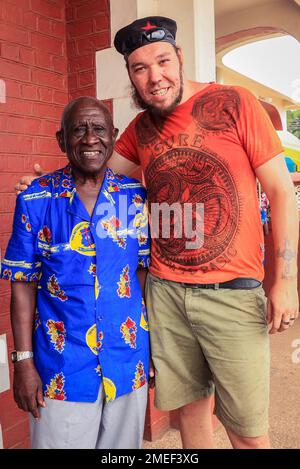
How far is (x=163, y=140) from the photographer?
1.79 metres

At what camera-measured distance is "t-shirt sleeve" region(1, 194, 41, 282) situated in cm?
155

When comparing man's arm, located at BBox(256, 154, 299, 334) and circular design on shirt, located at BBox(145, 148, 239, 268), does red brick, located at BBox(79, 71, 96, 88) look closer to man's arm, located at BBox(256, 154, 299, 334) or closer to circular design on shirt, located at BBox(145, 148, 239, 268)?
circular design on shirt, located at BBox(145, 148, 239, 268)

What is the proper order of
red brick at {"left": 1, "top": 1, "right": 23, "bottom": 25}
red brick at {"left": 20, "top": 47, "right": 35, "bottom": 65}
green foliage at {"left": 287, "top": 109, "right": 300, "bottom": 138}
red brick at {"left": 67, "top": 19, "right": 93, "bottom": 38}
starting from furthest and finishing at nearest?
green foliage at {"left": 287, "top": 109, "right": 300, "bottom": 138}
red brick at {"left": 67, "top": 19, "right": 93, "bottom": 38}
red brick at {"left": 20, "top": 47, "right": 35, "bottom": 65}
red brick at {"left": 1, "top": 1, "right": 23, "bottom": 25}

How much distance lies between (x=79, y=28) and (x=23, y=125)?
27.7 inches

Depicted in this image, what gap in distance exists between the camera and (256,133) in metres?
1.64

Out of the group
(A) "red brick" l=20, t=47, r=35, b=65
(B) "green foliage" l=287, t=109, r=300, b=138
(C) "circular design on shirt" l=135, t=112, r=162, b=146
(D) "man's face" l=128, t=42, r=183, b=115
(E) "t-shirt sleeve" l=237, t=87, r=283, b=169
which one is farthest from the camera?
(B) "green foliage" l=287, t=109, r=300, b=138

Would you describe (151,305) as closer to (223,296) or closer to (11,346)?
(223,296)

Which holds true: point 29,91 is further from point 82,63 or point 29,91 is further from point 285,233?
point 285,233

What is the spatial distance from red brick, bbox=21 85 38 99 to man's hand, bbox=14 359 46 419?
1482 mm

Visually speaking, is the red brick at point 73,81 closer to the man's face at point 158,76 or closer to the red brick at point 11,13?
the red brick at point 11,13

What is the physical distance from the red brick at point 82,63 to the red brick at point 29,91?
0.32 m

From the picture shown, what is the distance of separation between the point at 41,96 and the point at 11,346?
1.37m

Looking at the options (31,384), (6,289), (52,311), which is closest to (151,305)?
(52,311)

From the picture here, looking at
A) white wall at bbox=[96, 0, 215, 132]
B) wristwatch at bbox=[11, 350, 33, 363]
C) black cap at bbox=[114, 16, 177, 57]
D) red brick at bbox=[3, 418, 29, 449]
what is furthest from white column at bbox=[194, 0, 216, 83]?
red brick at bbox=[3, 418, 29, 449]
